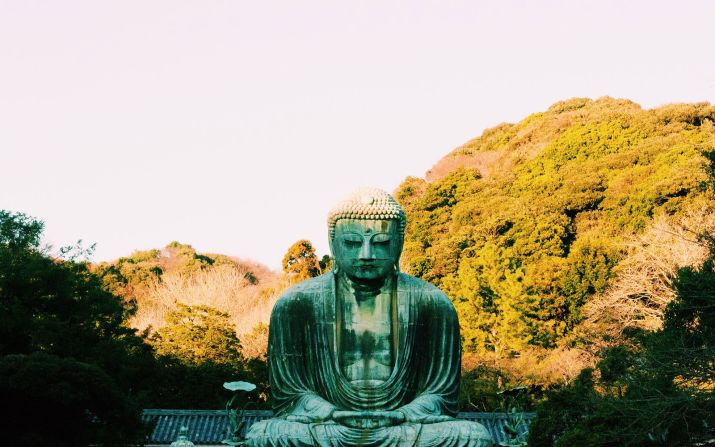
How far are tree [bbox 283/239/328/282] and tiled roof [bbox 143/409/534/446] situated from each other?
50.5ft

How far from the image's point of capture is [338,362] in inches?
354

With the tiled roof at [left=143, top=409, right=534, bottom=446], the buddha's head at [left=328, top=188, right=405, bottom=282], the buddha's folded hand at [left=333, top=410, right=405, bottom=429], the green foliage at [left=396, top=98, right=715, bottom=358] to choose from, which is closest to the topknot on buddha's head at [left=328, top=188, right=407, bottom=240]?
the buddha's head at [left=328, top=188, right=405, bottom=282]

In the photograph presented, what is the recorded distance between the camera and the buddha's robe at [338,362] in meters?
8.82

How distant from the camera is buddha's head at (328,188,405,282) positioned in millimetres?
8953

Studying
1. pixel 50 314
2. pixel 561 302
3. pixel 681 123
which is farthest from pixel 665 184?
pixel 50 314

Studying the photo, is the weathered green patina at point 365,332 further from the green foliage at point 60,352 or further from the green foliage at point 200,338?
the green foliage at point 200,338

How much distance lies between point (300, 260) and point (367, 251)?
36247mm

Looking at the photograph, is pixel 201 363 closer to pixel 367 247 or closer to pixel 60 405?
pixel 60 405

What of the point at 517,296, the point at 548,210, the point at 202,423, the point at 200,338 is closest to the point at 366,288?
the point at 202,423

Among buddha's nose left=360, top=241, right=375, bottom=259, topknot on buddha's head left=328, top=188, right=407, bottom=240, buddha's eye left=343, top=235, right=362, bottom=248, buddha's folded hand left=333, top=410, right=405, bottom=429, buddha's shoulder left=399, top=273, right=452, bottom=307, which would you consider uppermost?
topknot on buddha's head left=328, top=188, right=407, bottom=240

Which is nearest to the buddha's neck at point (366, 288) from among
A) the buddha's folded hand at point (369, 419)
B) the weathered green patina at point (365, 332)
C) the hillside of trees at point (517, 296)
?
the weathered green patina at point (365, 332)

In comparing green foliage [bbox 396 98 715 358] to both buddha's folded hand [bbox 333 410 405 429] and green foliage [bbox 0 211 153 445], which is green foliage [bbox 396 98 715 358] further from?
buddha's folded hand [bbox 333 410 405 429]

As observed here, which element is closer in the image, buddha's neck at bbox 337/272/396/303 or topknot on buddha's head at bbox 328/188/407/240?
topknot on buddha's head at bbox 328/188/407/240

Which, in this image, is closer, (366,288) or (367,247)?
(367,247)
